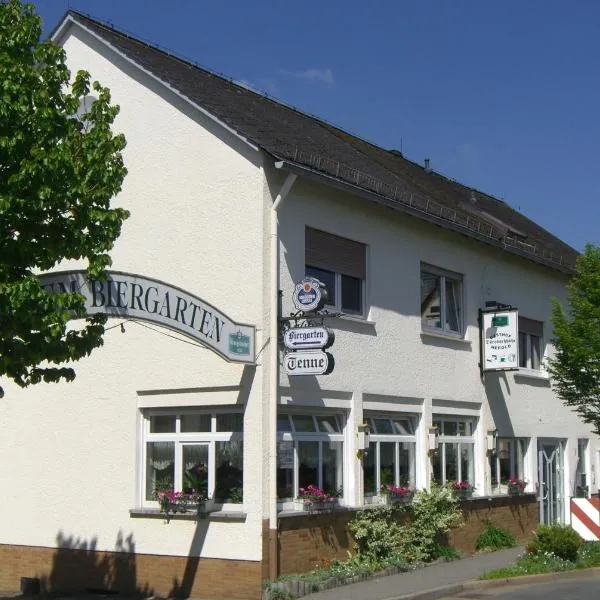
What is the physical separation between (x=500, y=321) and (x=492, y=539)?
411 cm

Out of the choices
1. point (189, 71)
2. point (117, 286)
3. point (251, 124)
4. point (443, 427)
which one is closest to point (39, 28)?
point (117, 286)

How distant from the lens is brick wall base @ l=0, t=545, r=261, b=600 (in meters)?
14.6

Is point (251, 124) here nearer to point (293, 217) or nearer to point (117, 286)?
point (293, 217)

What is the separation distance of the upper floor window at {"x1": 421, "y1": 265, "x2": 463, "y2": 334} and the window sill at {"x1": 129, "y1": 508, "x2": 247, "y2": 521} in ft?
19.7

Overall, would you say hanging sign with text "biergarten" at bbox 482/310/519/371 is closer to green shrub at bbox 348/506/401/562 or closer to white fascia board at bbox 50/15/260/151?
A: green shrub at bbox 348/506/401/562

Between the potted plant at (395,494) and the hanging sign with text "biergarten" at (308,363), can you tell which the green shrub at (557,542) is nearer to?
the potted plant at (395,494)

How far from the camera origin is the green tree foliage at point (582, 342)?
2181 centimetres

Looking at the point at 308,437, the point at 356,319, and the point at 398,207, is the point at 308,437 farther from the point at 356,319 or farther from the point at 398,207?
the point at 398,207

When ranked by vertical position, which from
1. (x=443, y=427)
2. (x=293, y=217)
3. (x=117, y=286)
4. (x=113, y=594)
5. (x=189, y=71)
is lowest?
(x=113, y=594)

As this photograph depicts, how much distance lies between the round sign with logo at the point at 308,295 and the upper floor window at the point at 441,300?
→ 4.66m

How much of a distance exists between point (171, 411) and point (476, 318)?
7.42 metres

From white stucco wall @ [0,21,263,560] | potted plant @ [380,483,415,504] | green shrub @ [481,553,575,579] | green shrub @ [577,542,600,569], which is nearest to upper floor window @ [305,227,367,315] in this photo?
white stucco wall @ [0,21,263,560]

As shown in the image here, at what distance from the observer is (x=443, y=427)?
19.7 m

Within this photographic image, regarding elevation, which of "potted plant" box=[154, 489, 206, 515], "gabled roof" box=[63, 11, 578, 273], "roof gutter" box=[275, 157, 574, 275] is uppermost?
"gabled roof" box=[63, 11, 578, 273]
